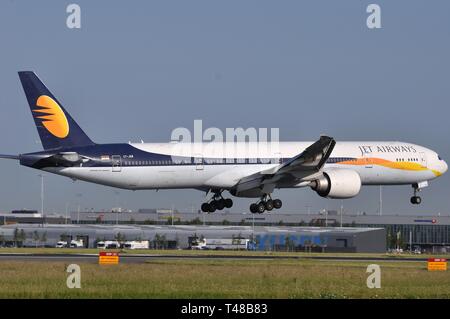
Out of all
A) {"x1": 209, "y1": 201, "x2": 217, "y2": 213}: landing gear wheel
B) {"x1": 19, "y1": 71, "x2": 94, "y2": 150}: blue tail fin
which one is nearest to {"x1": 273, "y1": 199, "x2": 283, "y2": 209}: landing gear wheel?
{"x1": 209, "y1": 201, "x2": 217, "y2": 213}: landing gear wheel

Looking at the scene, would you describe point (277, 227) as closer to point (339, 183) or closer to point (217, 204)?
point (217, 204)

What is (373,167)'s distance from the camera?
240 ft

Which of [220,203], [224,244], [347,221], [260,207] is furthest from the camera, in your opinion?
[347,221]

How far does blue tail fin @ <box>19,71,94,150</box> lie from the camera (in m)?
68.5

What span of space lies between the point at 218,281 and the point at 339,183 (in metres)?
22.3

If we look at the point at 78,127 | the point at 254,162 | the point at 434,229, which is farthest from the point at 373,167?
the point at 434,229

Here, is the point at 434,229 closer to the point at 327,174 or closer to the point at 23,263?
the point at 327,174

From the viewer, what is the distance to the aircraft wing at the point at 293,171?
68188 millimetres

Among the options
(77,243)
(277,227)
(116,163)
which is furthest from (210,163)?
(277,227)

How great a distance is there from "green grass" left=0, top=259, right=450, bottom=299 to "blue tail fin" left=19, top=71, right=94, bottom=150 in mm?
10018

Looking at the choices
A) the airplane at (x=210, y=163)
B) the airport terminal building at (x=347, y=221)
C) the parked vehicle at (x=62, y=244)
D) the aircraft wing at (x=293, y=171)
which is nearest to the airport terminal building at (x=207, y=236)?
the parked vehicle at (x=62, y=244)

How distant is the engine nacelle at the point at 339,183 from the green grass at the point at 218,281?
7.43 metres

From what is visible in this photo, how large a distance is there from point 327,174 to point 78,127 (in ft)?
58.8

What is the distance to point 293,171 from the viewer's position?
7006 centimetres
